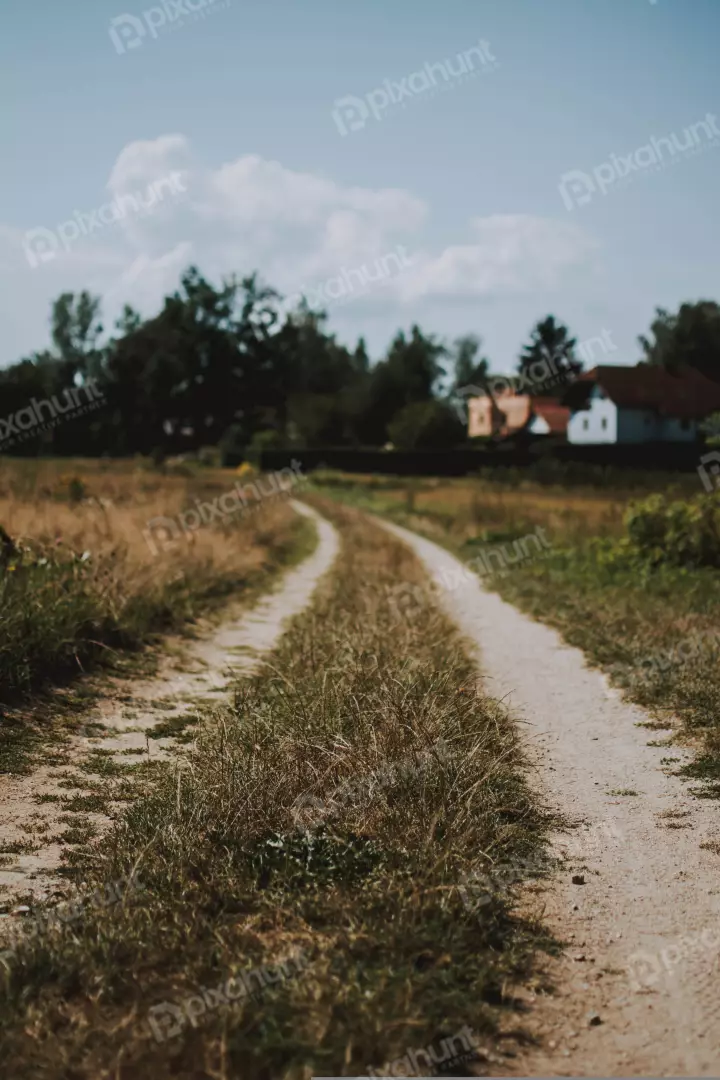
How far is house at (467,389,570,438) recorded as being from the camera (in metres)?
75.3

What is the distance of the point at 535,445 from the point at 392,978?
164 ft

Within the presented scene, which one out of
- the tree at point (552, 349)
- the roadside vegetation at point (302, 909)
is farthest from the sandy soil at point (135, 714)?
the tree at point (552, 349)

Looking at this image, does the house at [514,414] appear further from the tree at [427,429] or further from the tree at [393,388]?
the tree at [427,429]

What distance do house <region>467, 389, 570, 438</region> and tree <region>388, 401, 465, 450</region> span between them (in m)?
11.5

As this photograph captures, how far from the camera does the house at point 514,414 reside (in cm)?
7531

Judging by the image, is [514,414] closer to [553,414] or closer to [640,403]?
[553,414]

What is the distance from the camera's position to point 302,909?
12.0 ft

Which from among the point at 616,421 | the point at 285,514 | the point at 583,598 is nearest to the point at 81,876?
the point at 583,598

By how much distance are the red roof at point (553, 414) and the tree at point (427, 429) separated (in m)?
12.4

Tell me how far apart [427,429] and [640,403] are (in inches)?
532

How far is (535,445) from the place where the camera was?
170ft

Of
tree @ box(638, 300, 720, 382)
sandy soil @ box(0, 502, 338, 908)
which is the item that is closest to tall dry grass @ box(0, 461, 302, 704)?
sandy soil @ box(0, 502, 338, 908)

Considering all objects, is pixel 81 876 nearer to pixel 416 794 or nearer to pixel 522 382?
pixel 416 794

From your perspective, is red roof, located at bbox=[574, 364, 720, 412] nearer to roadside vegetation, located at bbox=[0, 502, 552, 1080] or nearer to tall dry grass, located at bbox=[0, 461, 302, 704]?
tall dry grass, located at bbox=[0, 461, 302, 704]
